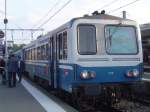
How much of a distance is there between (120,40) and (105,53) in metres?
0.69

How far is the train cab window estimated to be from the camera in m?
14.0

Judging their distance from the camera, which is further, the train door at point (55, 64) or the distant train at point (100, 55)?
the train door at point (55, 64)

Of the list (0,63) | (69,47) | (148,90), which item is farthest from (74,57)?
(0,63)

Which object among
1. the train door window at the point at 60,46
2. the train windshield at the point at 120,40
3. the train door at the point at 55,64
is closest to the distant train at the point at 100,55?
the train windshield at the point at 120,40

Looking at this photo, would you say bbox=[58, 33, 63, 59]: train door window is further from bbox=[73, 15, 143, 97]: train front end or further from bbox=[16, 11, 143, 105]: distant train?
bbox=[73, 15, 143, 97]: train front end

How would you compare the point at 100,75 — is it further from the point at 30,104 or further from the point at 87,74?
the point at 30,104

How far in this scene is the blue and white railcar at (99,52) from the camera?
1387cm

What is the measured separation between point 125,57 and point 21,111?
3.83 meters

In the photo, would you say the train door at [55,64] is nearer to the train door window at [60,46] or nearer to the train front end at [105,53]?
the train door window at [60,46]

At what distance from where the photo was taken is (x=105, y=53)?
1425 cm

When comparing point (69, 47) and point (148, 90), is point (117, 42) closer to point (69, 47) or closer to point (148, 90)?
point (69, 47)

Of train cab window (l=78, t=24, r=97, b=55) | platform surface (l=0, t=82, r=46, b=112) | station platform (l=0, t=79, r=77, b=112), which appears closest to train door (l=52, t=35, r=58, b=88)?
station platform (l=0, t=79, r=77, b=112)

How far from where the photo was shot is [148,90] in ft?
61.4

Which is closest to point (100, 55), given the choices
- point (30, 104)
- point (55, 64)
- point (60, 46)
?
point (60, 46)
